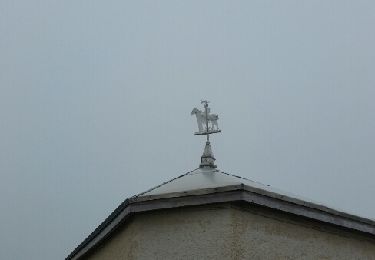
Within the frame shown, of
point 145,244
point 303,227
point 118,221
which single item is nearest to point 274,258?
point 303,227

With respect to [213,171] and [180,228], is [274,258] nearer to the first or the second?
[180,228]

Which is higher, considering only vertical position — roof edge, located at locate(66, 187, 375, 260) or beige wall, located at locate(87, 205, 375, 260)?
roof edge, located at locate(66, 187, 375, 260)

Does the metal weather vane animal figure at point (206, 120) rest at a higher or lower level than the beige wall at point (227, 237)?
higher

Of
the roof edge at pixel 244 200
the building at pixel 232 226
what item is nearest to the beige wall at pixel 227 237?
the building at pixel 232 226

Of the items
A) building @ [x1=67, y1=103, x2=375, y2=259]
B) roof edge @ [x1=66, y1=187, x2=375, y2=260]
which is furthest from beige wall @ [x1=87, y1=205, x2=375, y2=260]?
roof edge @ [x1=66, y1=187, x2=375, y2=260]

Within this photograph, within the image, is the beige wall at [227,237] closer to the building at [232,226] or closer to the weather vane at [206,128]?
the building at [232,226]

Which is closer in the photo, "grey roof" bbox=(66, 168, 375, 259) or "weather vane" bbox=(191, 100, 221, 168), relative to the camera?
"grey roof" bbox=(66, 168, 375, 259)

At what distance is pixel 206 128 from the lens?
10172 mm

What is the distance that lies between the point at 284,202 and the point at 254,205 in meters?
0.41

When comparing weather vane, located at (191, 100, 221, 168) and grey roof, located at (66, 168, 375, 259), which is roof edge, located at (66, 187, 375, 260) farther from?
weather vane, located at (191, 100, 221, 168)

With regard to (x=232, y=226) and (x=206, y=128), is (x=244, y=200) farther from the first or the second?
(x=206, y=128)

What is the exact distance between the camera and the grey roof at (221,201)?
7531 millimetres

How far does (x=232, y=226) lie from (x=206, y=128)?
2.92 meters

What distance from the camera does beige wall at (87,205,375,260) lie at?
7.57 meters
